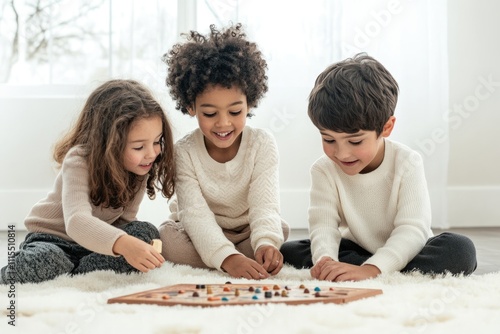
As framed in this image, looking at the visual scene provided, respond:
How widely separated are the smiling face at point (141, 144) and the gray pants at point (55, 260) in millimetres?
149

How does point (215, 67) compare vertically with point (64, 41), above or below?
below

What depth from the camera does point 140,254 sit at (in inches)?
52.8

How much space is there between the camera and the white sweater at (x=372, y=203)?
1.56 m

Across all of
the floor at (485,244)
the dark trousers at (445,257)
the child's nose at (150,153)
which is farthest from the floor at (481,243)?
the child's nose at (150,153)

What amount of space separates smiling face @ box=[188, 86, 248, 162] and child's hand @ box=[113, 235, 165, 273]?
0.37 meters

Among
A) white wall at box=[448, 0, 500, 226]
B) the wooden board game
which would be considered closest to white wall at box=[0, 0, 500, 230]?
white wall at box=[448, 0, 500, 226]

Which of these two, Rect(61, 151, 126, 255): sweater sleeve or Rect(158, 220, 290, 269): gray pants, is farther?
Rect(158, 220, 290, 269): gray pants

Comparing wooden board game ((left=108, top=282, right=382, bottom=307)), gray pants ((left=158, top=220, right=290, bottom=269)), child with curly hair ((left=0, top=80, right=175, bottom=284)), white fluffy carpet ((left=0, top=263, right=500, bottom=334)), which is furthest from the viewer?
gray pants ((left=158, top=220, right=290, bottom=269))

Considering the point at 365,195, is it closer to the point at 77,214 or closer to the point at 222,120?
the point at 222,120

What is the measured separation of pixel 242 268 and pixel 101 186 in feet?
1.14

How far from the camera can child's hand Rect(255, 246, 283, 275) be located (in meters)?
1.52

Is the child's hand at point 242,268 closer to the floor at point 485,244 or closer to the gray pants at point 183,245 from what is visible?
the gray pants at point 183,245

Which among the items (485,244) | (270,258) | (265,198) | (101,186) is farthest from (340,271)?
(485,244)

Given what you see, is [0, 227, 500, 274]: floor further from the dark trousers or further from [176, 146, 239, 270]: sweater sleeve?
[176, 146, 239, 270]: sweater sleeve
